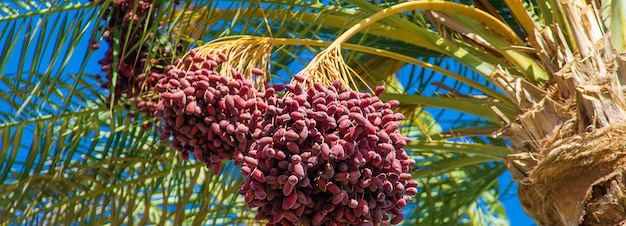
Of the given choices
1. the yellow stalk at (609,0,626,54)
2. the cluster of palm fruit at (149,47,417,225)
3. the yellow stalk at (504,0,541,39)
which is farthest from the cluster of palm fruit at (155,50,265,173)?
the yellow stalk at (609,0,626,54)

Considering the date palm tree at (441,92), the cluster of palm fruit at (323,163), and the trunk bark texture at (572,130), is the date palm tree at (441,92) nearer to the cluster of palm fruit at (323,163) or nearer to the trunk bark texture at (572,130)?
the trunk bark texture at (572,130)

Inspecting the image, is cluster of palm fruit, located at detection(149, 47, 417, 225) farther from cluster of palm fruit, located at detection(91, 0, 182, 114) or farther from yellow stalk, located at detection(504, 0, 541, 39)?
yellow stalk, located at detection(504, 0, 541, 39)

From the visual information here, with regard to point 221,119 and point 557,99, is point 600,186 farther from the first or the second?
point 221,119

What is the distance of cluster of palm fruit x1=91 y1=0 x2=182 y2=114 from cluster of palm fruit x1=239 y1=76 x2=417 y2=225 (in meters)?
0.67

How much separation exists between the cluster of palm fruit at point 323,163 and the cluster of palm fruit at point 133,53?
0.67m

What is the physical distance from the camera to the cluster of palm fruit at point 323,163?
1.79m

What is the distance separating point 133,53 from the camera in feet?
8.45

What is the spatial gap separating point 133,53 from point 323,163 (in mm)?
960

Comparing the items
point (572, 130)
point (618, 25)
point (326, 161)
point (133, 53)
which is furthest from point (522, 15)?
point (326, 161)

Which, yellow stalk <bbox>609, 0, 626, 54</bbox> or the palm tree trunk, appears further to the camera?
yellow stalk <bbox>609, 0, 626, 54</bbox>

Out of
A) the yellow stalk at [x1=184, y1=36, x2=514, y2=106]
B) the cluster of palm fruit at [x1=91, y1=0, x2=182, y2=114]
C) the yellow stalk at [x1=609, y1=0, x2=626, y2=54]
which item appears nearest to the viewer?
the yellow stalk at [x1=184, y1=36, x2=514, y2=106]

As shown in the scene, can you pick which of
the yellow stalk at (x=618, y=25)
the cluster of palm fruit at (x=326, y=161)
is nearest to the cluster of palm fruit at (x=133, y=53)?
the cluster of palm fruit at (x=326, y=161)

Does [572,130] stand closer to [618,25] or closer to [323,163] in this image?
[618,25]

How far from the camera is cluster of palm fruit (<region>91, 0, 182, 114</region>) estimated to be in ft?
8.09
